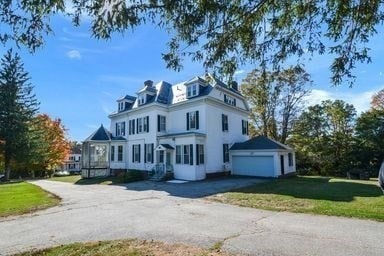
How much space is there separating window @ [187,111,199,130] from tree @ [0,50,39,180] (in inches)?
895

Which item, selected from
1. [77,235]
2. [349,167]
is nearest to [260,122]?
[349,167]

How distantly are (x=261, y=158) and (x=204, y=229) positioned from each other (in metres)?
17.9

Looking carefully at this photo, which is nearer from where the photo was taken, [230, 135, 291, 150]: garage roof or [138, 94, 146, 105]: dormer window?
[230, 135, 291, 150]: garage roof

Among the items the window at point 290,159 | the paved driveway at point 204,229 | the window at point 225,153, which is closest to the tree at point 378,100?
the window at point 290,159

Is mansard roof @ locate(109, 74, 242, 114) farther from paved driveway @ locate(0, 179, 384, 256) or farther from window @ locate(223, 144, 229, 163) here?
paved driveway @ locate(0, 179, 384, 256)

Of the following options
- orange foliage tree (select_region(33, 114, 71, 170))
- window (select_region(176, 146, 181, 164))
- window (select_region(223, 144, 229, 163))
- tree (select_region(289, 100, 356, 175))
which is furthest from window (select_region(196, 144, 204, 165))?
orange foliage tree (select_region(33, 114, 71, 170))

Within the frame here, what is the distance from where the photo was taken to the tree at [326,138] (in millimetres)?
33188

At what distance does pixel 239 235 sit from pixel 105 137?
1034 inches

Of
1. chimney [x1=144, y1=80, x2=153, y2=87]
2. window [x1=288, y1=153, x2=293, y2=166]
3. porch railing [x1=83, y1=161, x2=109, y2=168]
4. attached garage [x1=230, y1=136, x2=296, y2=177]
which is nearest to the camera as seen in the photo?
attached garage [x1=230, y1=136, x2=296, y2=177]

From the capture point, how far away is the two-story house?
2486 cm

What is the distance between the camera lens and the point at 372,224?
28.9 ft

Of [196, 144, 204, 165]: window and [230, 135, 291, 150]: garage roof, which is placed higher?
[230, 135, 291, 150]: garage roof

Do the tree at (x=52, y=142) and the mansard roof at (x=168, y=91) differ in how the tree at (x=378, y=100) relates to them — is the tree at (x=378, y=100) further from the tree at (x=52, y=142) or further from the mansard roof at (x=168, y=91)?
the tree at (x=52, y=142)

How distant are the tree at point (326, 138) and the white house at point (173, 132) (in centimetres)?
966
